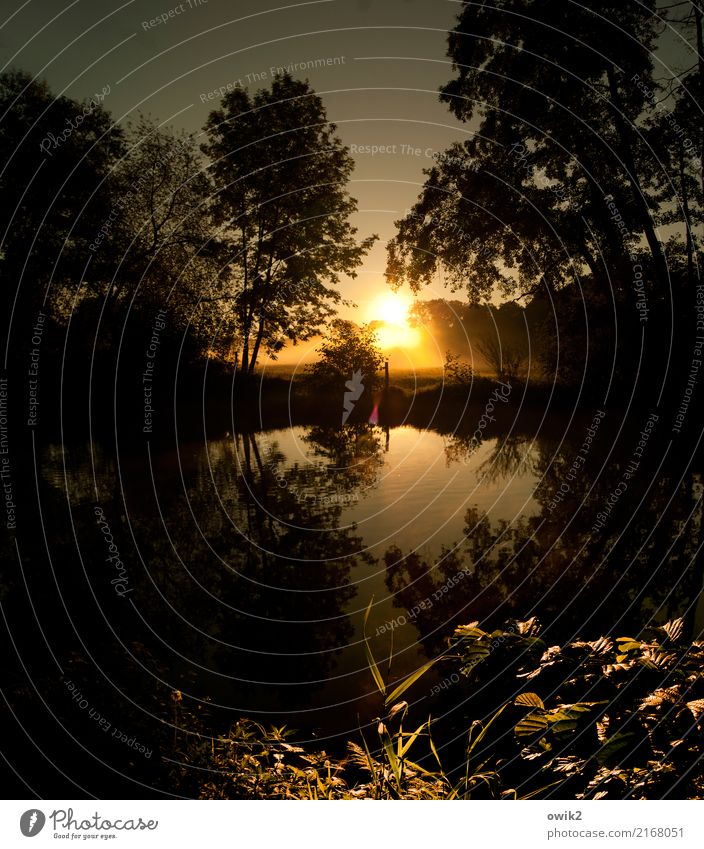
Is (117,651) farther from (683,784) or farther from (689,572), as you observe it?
(689,572)

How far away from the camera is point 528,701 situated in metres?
2.49

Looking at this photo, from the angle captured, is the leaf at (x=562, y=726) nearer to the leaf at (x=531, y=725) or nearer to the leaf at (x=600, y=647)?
the leaf at (x=531, y=725)

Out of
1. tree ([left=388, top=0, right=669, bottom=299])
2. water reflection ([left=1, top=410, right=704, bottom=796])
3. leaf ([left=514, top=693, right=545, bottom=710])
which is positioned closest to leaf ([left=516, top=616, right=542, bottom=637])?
leaf ([left=514, top=693, right=545, bottom=710])

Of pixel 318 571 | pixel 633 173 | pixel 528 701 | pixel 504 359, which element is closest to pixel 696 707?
pixel 528 701

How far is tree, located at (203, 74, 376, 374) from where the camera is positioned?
85.9 ft

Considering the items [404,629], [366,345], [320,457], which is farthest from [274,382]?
[404,629]

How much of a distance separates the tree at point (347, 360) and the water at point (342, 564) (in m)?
13.3

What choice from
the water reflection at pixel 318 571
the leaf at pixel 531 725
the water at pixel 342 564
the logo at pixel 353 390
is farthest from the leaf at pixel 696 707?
the logo at pixel 353 390

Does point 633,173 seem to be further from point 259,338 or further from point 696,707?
point 259,338
